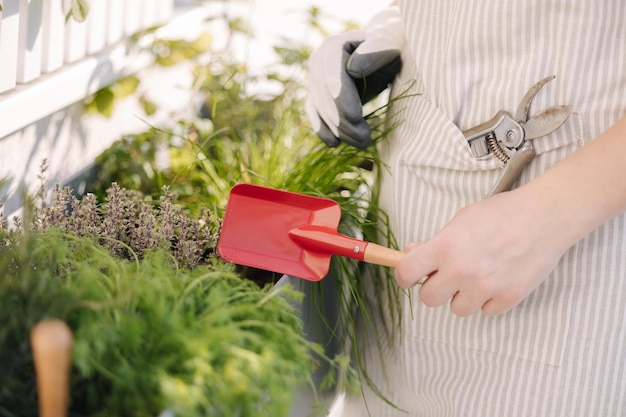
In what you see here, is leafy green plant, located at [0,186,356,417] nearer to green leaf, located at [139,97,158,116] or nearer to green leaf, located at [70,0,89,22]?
green leaf, located at [70,0,89,22]

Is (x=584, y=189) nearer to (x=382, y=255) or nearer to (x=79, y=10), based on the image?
(x=382, y=255)

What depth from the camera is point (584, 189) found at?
77cm

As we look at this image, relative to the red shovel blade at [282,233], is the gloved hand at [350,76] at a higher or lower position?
higher

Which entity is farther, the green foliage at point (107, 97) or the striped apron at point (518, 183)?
the green foliage at point (107, 97)

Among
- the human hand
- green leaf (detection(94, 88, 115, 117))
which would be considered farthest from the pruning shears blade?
green leaf (detection(94, 88, 115, 117))

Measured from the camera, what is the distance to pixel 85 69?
1233 mm

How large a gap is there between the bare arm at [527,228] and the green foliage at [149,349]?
24cm

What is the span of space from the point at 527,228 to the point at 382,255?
19cm

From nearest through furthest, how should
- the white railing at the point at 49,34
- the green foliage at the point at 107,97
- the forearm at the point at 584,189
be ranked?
the forearm at the point at 584,189 < the white railing at the point at 49,34 < the green foliage at the point at 107,97

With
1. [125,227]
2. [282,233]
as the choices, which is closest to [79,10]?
[125,227]

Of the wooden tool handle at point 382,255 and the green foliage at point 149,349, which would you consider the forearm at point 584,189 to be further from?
the green foliage at point 149,349

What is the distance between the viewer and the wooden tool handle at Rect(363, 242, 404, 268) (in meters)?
0.88

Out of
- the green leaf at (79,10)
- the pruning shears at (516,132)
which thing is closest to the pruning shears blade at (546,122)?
the pruning shears at (516,132)

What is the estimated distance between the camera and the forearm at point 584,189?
765 millimetres
